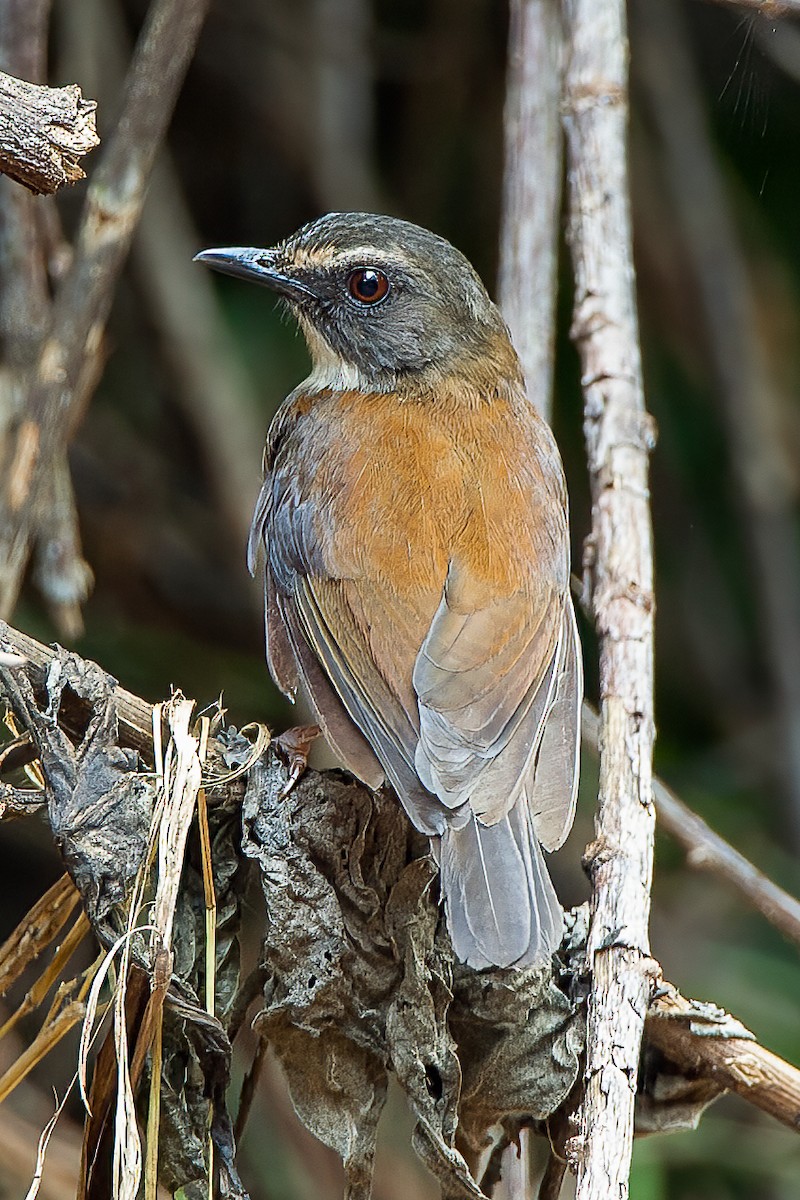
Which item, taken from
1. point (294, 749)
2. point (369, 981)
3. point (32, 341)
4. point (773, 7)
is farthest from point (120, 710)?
point (773, 7)

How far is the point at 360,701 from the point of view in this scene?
304cm

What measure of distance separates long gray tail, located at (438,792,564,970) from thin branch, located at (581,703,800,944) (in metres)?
0.45

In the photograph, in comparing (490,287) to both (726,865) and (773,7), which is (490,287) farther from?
(726,865)

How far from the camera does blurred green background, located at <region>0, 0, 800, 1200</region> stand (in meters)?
5.48

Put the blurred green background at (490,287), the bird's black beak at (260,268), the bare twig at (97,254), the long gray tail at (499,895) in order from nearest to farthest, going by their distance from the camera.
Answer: the long gray tail at (499,895) < the bare twig at (97,254) < the bird's black beak at (260,268) < the blurred green background at (490,287)

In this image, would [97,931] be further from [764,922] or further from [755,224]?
[755,224]

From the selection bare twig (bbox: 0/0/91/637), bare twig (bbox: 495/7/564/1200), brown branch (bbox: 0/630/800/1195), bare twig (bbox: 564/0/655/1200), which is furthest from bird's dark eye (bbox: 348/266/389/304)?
brown branch (bbox: 0/630/800/1195)

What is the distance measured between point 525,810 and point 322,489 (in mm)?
1012

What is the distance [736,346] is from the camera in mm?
5672

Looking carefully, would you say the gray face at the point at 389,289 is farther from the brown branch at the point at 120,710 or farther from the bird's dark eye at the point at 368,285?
the brown branch at the point at 120,710

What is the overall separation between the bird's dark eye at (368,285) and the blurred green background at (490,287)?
59.2 inches

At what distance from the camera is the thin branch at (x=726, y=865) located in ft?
10.4

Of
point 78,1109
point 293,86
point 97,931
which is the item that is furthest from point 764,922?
point 293,86

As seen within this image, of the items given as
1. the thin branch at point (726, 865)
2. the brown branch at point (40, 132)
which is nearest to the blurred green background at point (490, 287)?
the thin branch at point (726, 865)
